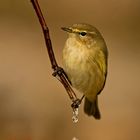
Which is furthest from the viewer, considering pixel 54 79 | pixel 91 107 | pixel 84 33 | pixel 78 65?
pixel 54 79

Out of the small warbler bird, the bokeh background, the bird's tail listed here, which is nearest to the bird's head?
the small warbler bird

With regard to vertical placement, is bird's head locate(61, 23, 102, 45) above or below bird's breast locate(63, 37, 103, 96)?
above

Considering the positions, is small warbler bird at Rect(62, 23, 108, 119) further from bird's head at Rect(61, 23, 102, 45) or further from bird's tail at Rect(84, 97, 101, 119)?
bird's tail at Rect(84, 97, 101, 119)

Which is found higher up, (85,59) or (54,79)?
(54,79)

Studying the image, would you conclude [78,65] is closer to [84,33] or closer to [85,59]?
[85,59]

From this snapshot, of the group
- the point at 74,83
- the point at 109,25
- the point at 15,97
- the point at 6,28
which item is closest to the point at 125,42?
the point at 109,25

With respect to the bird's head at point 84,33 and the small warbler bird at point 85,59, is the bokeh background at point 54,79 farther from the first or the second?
the bird's head at point 84,33

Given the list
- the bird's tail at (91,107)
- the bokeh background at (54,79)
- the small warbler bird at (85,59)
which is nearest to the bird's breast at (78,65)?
the small warbler bird at (85,59)

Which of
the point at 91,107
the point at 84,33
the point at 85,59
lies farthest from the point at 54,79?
the point at 84,33
